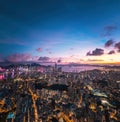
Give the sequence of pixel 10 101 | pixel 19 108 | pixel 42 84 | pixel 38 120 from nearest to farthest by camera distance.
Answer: pixel 38 120, pixel 19 108, pixel 10 101, pixel 42 84

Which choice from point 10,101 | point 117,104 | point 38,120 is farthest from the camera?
point 117,104

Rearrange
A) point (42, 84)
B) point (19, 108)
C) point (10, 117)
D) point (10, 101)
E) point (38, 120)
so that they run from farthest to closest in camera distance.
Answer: point (42, 84)
point (10, 101)
point (19, 108)
point (10, 117)
point (38, 120)

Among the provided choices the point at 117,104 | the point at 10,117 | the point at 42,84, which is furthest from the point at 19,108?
the point at 42,84

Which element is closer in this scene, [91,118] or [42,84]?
[91,118]

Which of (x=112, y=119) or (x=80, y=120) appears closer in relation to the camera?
(x=80, y=120)

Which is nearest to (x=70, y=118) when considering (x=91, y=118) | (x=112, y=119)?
(x=91, y=118)

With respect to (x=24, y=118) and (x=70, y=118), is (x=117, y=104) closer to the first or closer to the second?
(x=70, y=118)

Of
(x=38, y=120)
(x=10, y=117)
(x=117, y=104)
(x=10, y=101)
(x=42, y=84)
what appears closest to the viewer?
(x=38, y=120)

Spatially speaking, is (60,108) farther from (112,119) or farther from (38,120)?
(112,119)
